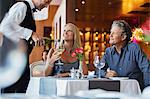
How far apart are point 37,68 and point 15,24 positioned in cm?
102

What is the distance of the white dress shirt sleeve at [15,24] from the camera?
2361mm

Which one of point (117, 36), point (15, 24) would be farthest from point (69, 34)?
point (15, 24)

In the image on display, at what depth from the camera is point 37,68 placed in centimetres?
345

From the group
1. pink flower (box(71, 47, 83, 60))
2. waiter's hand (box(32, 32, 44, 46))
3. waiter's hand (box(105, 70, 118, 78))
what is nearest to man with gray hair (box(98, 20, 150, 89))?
waiter's hand (box(105, 70, 118, 78))

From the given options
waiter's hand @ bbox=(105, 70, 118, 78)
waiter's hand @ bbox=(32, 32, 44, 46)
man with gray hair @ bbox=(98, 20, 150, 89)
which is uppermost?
waiter's hand @ bbox=(32, 32, 44, 46)

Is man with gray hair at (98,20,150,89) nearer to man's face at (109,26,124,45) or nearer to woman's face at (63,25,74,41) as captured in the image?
man's face at (109,26,124,45)

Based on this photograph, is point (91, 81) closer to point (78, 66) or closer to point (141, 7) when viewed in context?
point (78, 66)

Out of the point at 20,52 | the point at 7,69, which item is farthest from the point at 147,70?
the point at 7,69

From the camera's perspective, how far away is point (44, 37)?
3703mm

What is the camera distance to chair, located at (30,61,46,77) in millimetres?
3267

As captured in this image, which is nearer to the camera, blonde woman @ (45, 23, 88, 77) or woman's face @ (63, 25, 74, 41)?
blonde woman @ (45, 23, 88, 77)

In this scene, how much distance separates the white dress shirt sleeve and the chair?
68cm

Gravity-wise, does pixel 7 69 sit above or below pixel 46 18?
below

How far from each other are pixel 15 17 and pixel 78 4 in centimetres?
278
